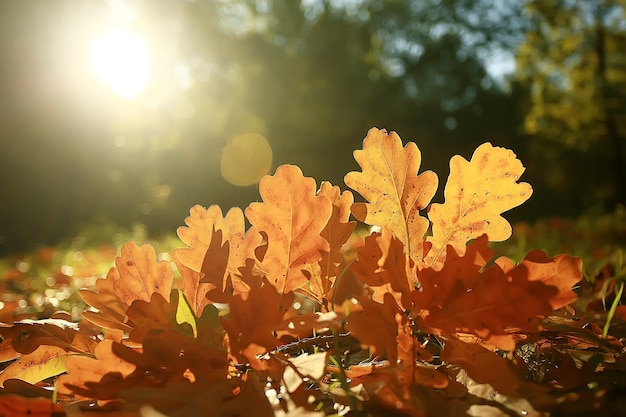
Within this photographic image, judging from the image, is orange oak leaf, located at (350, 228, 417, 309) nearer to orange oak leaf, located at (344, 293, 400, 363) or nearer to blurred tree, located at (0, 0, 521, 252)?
orange oak leaf, located at (344, 293, 400, 363)

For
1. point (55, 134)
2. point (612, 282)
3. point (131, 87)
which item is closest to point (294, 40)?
point (131, 87)

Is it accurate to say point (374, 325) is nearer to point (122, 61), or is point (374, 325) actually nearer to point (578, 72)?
point (578, 72)

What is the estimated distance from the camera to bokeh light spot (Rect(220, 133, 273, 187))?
21078 mm

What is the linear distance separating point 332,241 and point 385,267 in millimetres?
118

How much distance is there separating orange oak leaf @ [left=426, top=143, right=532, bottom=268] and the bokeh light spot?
20067 mm

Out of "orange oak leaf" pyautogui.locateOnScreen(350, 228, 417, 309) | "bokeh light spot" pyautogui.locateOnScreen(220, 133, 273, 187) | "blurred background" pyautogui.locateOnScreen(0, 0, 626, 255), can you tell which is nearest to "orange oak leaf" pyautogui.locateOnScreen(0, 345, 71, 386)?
"orange oak leaf" pyautogui.locateOnScreen(350, 228, 417, 309)

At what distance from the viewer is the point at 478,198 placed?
65cm

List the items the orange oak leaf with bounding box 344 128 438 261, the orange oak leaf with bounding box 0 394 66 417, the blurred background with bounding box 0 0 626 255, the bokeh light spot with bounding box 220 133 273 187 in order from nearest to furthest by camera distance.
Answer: the orange oak leaf with bounding box 0 394 66 417, the orange oak leaf with bounding box 344 128 438 261, the blurred background with bounding box 0 0 626 255, the bokeh light spot with bounding box 220 133 273 187

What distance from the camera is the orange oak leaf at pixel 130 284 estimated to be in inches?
25.4

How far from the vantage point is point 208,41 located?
75.6 feet

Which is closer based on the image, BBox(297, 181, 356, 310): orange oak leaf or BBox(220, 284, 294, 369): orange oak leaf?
BBox(220, 284, 294, 369): orange oak leaf

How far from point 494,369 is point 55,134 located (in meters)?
16.5

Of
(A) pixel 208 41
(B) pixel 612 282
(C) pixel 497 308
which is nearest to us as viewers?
(C) pixel 497 308

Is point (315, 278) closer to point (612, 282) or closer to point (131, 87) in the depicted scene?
point (612, 282)
